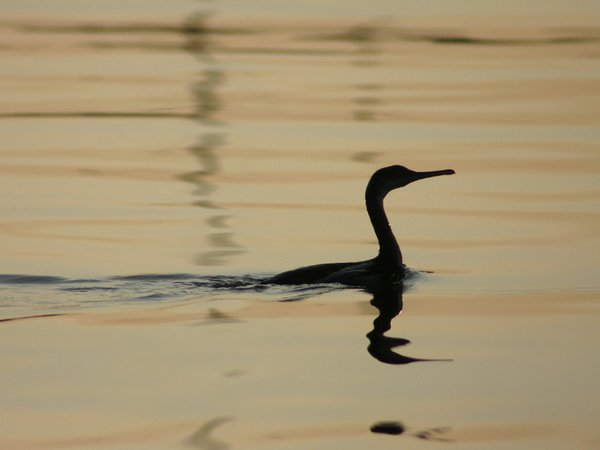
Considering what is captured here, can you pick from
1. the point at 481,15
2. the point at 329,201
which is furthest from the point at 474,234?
the point at 481,15

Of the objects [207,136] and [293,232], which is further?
[207,136]

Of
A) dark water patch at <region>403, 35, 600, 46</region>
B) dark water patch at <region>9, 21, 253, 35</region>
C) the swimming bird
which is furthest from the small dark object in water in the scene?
dark water patch at <region>9, 21, 253, 35</region>

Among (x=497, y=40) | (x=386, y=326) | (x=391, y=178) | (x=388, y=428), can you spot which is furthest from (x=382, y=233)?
(x=497, y=40)

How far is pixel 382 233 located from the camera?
12750mm

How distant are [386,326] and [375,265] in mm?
1865

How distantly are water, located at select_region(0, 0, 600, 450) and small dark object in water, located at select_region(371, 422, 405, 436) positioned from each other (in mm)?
17

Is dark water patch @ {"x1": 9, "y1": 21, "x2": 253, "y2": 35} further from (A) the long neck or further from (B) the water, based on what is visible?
(A) the long neck

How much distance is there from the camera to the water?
849 cm

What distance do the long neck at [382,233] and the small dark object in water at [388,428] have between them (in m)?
4.26

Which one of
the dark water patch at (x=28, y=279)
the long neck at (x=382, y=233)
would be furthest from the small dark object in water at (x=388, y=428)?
the dark water patch at (x=28, y=279)

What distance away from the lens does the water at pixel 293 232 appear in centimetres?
849

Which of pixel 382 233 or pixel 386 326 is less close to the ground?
pixel 382 233

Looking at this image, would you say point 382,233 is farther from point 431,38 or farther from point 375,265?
point 431,38

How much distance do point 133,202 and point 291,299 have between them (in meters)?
4.18
